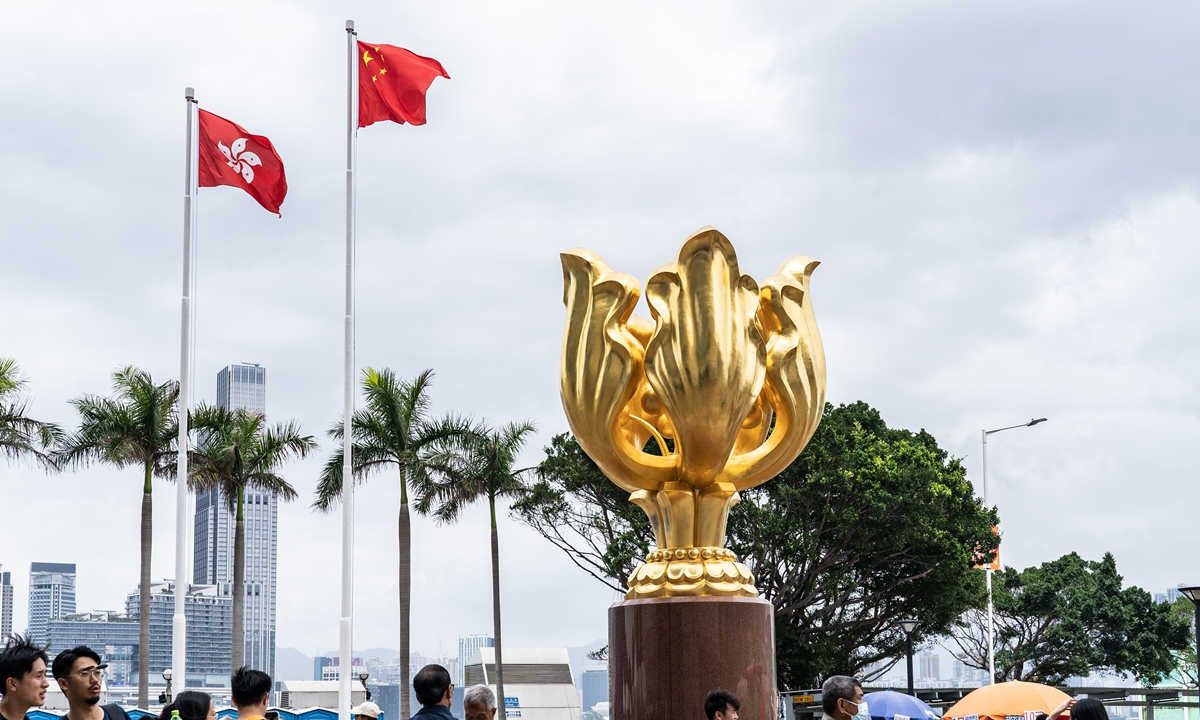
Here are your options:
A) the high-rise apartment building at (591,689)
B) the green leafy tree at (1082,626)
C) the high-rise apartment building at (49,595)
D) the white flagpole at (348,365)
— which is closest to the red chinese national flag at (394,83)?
the white flagpole at (348,365)

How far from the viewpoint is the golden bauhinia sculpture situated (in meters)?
8.98

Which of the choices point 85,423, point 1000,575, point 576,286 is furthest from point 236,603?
point 1000,575

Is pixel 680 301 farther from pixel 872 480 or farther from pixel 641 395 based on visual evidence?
pixel 872 480

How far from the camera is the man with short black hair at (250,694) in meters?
5.96

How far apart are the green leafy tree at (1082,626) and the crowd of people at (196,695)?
111 ft

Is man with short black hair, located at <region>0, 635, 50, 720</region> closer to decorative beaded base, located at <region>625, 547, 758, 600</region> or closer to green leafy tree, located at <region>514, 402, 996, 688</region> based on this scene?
decorative beaded base, located at <region>625, 547, 758, 600</region>

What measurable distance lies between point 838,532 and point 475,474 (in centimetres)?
748

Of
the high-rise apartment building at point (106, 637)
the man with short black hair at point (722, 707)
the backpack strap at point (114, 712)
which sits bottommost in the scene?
the high-rise apartment building at point (106, 637)

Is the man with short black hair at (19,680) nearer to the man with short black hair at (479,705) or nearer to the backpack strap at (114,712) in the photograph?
the backpack strap at (114,712)

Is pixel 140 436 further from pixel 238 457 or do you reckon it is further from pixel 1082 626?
pixel 1082 626

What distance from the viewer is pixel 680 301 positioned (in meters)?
9.10

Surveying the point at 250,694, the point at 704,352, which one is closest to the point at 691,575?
the point at 704,352

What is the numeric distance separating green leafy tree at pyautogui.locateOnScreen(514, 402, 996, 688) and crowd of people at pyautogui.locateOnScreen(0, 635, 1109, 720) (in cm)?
1940

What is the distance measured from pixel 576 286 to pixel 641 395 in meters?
0.93
